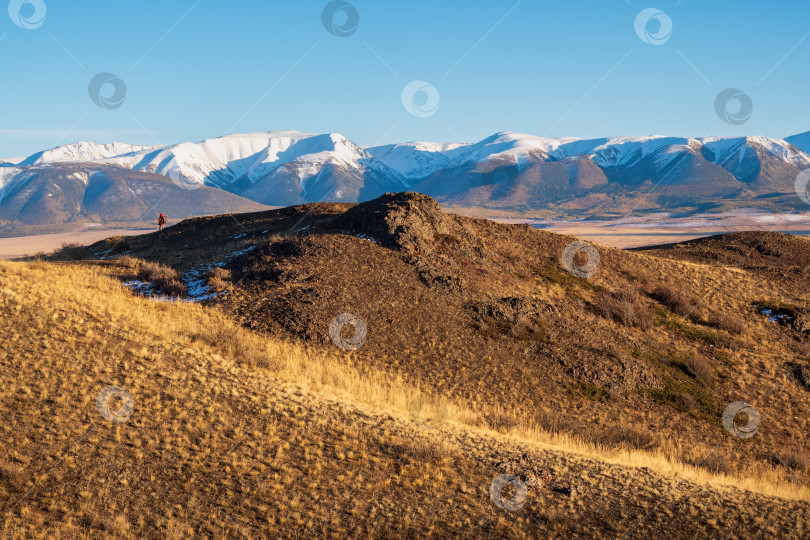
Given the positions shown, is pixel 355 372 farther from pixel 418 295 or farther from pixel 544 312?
pixel 544 312

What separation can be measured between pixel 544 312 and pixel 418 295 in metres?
6.79

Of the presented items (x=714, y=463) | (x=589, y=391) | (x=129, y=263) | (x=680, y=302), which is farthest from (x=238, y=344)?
(x=680, y=302)

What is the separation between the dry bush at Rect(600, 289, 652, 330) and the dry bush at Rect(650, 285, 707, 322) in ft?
10.0

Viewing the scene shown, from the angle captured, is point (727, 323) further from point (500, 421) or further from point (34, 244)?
point (34, 244)

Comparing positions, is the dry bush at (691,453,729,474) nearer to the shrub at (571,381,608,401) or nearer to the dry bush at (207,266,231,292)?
the shrub at (571,381,608,401)

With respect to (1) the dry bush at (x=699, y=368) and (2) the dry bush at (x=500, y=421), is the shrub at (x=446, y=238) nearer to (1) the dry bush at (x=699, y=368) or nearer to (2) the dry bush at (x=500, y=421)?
(1) the dry bush at (x=699, y=368)

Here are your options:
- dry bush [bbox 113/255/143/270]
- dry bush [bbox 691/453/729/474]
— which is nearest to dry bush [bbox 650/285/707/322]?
dry bush [bbox 691/453/729/474]

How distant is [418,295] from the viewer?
28.1m

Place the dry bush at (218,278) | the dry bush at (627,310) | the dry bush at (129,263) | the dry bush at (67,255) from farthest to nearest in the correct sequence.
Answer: the dry bush at (67,255) → the dry bush at (129,263) → the dry bush at (627,310) → the dry bush at (218,278)

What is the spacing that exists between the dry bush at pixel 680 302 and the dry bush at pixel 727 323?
0.78m

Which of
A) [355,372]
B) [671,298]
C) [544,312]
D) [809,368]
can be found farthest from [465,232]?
[809,368]

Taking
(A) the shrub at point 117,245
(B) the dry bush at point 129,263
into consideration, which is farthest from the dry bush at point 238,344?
(A) the shrub at point 117,245

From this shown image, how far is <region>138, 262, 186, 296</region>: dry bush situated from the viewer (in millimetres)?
27562

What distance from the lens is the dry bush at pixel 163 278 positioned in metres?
27.6
